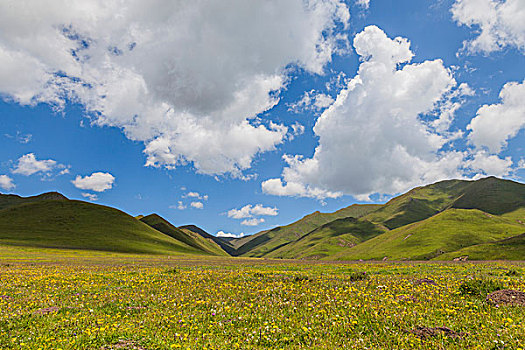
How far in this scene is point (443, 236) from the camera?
145 metres

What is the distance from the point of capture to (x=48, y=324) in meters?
10.4

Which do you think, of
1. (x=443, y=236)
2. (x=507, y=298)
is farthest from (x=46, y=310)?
(x=443, y=236)

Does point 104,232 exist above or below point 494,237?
above

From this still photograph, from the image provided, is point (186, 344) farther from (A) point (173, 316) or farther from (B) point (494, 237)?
(B) point (494, 237)

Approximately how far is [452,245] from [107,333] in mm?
160497

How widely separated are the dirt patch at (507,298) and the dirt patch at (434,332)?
14.8ft

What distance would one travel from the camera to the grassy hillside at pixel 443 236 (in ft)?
434

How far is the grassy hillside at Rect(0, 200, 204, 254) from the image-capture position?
141 meters

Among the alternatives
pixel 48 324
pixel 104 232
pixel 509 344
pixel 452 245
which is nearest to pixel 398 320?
pixel 509 344

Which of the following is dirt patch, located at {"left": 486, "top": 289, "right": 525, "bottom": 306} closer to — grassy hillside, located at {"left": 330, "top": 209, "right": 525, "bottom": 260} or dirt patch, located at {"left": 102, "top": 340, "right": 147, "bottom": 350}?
dirt patch, located at {"left": 102, "top": 340, "right": 147, "bottom": 350}

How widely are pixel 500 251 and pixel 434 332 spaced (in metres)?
108

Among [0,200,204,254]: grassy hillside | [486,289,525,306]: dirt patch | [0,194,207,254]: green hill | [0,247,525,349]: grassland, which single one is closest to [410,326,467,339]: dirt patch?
[0,247,525,349]: grassland

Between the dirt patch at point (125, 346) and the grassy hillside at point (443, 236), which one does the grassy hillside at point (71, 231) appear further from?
the dirt patch at point (125, 346)

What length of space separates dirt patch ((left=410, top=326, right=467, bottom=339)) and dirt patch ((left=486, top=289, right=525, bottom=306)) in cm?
450
